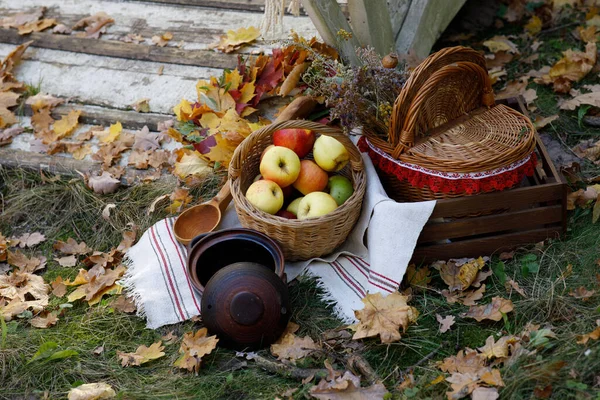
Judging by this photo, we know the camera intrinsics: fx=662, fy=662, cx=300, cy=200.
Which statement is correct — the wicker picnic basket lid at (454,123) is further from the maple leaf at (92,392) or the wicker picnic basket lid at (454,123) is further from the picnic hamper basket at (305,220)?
the maple leaf at (92,392)

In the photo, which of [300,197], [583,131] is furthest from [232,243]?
[583,131]

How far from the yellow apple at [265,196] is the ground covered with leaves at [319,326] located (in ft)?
1.34

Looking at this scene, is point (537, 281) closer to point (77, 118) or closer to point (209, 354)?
point (209, 354)

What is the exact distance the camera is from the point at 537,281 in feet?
9.93

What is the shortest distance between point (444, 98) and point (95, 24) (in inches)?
120

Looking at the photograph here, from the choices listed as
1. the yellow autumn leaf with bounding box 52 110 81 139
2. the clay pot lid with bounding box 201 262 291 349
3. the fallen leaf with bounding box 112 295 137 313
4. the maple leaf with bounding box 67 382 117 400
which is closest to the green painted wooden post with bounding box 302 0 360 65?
the clay pot lid with bounding box 201 262 291 349

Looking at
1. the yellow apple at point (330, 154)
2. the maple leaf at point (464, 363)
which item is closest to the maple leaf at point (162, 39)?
the yellow apple at point (330, 154)

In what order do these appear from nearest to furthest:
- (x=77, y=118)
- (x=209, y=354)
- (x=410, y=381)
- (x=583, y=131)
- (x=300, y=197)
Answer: (x=410, y=381) → (x=209, y=354) → (x=300, y=197) → (x=583, y=131) → (x=77, y=118)

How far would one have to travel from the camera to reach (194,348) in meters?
2.88

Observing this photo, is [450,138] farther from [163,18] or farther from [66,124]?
[163,18]

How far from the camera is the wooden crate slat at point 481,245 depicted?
323cm

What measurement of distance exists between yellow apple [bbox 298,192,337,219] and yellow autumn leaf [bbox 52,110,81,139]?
1.96m

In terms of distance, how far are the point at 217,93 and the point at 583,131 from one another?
222 centimetres

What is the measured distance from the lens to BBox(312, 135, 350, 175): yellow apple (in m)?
3.33
